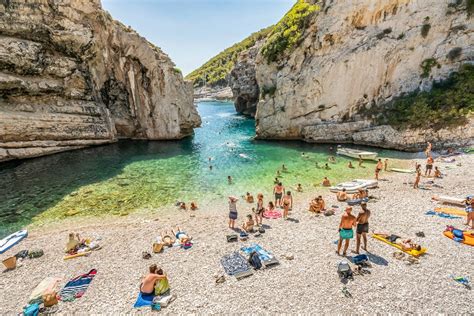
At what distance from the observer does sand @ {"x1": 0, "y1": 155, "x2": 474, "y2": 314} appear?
7.61 meters

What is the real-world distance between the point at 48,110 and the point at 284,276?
33035mm

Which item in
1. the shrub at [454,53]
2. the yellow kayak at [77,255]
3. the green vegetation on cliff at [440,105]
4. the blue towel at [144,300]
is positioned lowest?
the yellow kayak at [77,255]

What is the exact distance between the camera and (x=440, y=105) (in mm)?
27234

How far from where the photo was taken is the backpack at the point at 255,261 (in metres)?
9.50

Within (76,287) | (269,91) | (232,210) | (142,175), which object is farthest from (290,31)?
(76,287)

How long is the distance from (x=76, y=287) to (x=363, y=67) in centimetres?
3550

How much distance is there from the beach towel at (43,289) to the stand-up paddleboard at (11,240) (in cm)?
552

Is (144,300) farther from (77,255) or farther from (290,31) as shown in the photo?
(290,31)

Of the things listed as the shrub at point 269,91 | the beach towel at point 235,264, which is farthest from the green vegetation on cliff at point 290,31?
the beach towel at point 235,264

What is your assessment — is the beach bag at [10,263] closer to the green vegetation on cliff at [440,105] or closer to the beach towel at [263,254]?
the beach towel at [263,254]

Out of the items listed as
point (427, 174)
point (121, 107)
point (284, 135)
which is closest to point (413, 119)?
point (427, 174)

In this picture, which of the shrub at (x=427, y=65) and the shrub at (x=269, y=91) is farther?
the shrub at (x=269, y=91)

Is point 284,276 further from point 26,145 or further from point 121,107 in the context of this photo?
point 121,107

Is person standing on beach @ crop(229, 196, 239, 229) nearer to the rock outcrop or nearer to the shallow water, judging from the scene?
the shallow water
